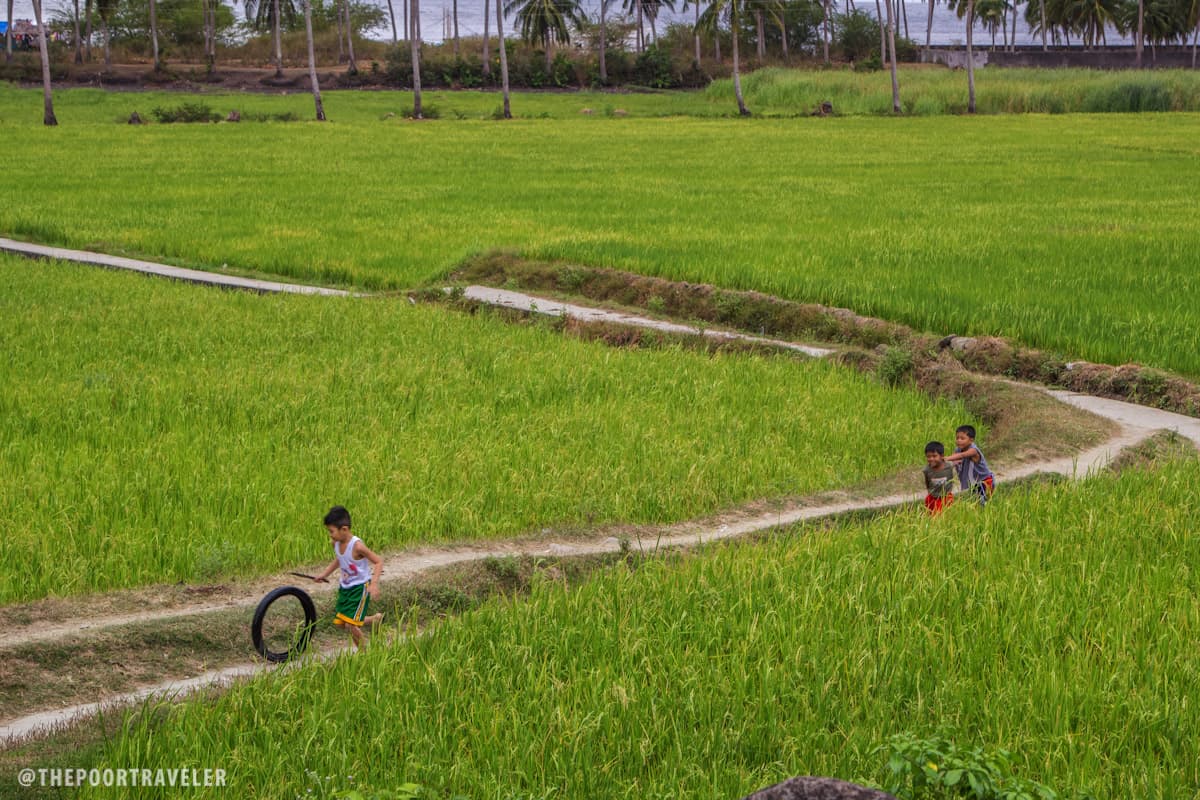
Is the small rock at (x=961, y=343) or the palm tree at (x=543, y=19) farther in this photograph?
the palm tree at (x=543, y=19)

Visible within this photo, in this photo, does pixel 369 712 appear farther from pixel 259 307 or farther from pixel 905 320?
pixel 259 307

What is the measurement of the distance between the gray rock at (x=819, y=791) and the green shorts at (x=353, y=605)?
239 centimetres

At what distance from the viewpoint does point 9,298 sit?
13430mm

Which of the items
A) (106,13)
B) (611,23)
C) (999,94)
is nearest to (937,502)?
(999,94)

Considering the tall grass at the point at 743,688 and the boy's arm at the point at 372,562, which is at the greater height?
the boy's arm at the point at 372,562

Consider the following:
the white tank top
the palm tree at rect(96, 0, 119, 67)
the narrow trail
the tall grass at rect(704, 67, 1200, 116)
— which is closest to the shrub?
the palm tree at rect(96, 0, 119, 67)

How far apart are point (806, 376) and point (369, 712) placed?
704 centimetres

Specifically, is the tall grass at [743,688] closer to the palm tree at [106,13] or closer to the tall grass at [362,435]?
the tall grass at [362,435]

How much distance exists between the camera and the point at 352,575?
4.84 metres

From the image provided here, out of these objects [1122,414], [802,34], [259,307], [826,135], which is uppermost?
[802,34]

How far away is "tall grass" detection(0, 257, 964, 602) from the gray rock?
11.6 ft

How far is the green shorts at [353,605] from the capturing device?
15.8 ft

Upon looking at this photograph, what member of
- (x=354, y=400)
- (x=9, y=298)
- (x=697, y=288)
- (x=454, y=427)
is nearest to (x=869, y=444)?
(x=454, y=427)

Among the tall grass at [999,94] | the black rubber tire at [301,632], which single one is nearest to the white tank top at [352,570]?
the black rubber tire at [301,632]
